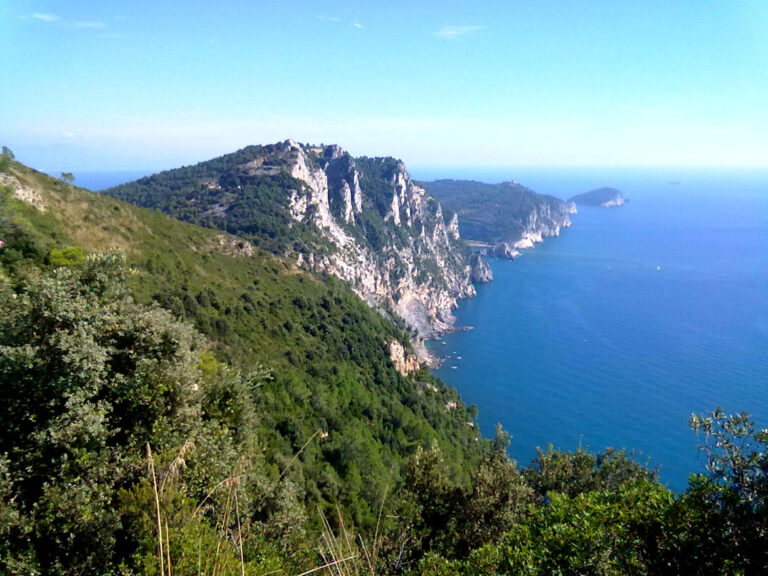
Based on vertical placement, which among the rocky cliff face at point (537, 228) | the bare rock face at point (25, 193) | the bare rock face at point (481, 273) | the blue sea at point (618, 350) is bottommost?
the blue sea at point (618, 350)

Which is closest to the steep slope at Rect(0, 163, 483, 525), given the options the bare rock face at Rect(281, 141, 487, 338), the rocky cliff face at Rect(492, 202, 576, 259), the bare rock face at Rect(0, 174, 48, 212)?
the bare rock face at Rect(0, 174, 48, 212)

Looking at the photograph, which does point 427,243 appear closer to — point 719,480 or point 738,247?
point 738,247

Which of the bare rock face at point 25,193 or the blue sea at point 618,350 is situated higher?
the bare rock face at point 25,193

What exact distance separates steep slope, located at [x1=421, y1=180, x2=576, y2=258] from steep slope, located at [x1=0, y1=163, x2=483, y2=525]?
372 feet

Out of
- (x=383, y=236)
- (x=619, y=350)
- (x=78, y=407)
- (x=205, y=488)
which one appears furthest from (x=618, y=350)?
(x=78, y=407)

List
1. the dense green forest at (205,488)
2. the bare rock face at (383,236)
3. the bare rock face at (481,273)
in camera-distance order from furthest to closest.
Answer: the bare rock face at (481,273) → the bare rock face at (383,236) → the dense green forest at (205,488)

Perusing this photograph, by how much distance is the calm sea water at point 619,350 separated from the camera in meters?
54.6

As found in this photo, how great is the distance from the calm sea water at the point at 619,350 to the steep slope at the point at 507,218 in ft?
76.7

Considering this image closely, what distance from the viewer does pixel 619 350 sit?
75.8m

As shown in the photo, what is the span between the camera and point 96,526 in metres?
7.36

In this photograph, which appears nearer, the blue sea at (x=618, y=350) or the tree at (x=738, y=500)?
the tree at (x=738, y=500)

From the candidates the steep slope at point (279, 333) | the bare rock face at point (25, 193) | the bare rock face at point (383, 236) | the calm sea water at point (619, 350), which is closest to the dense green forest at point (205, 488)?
the steep slope at point (279, 333)

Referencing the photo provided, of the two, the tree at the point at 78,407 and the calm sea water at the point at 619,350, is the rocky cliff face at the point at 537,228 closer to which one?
the calm sea water at the point at 619,350


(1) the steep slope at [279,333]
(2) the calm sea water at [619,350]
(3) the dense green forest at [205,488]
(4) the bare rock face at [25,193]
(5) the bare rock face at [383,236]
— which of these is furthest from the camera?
(5) the bare rock face at [383,236]
